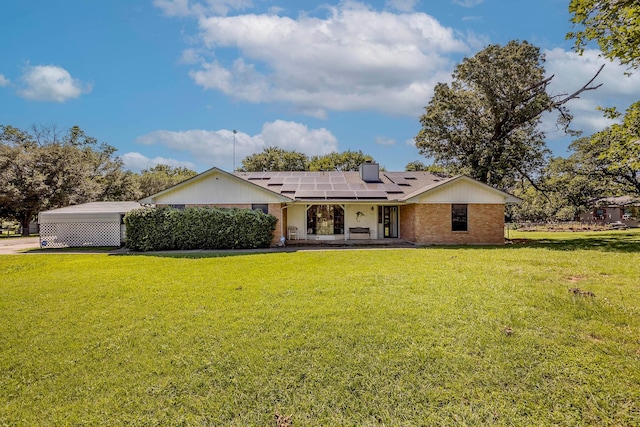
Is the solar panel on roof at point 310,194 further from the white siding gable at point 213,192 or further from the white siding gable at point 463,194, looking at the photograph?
the white siding gable at point 463,194

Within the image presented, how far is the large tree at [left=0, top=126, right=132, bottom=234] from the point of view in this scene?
1042 inches

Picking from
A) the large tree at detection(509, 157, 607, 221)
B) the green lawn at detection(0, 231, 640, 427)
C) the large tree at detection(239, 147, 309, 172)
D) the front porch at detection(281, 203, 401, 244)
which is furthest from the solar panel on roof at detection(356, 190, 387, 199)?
the large tree at detection(239, 147, 309, 172)

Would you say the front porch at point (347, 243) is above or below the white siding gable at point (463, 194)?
below

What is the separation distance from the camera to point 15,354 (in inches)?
188

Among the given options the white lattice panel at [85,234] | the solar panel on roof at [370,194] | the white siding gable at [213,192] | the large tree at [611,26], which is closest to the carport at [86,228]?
the white lattice panel at [85,234]

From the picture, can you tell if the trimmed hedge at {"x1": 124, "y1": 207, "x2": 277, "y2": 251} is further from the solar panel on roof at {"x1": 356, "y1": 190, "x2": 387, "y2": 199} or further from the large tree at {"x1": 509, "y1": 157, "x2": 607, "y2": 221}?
the large tree at {"x1": 509, "y1": 157, "x2": 607, "y2": 221}

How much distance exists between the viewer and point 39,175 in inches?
1080

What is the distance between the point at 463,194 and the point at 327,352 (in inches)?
591

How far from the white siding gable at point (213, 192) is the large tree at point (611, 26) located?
14063 mm

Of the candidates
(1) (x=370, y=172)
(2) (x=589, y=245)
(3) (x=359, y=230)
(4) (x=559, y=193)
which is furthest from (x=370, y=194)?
(4) (x=559, y=193)

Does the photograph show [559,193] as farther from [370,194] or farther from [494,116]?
[370,194]

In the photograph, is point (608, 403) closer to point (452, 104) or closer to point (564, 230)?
point (452, 104)

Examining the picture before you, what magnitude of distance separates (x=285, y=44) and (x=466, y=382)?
12.7 metres

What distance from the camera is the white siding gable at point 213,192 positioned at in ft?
56.5
